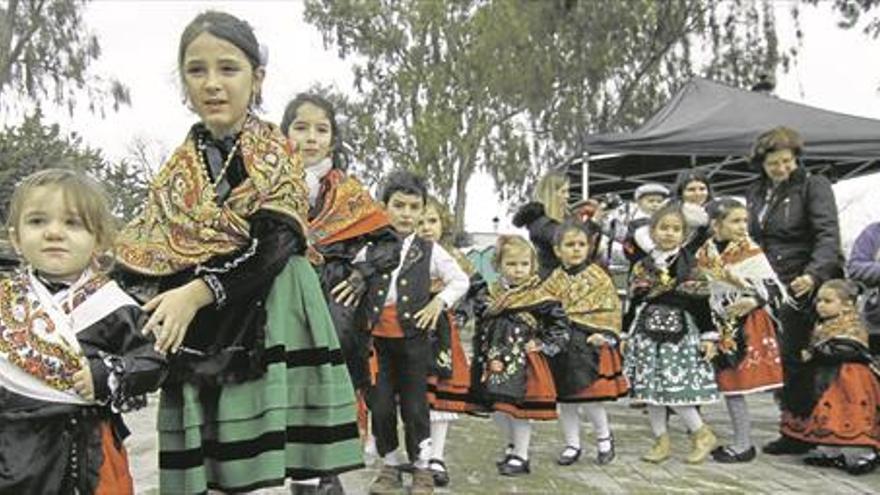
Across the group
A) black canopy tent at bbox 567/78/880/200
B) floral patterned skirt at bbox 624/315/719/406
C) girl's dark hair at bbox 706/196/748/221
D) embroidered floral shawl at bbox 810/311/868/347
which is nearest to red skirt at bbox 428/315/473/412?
floral patterned skirt at bbox 624/315/719/406

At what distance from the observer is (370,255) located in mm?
3529

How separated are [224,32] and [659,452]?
3.86 m

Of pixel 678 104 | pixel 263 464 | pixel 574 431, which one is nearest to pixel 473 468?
pixel 574 431

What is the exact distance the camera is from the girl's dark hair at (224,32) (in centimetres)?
230

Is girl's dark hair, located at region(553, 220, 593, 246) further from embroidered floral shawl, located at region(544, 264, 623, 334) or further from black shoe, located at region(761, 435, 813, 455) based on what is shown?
black shoe, located at region(761, 435, 813, 455)

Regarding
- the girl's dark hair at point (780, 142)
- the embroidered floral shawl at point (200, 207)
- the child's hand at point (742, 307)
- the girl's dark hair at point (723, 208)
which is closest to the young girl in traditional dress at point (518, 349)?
the child's hand at point (742, 307)

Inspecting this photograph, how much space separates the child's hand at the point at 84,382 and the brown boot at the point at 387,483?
7.87 feet

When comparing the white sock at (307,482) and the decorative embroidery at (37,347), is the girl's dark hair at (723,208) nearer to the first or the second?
the white sock at (307,482)

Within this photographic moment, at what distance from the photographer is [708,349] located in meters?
5.13

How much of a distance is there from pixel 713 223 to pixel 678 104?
4.62 meters

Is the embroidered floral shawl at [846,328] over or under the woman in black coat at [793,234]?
under

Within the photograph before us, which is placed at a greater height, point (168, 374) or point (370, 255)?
point (370, 255)

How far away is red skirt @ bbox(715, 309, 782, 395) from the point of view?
524 centimetres

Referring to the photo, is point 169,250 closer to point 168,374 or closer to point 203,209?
point 203,209
